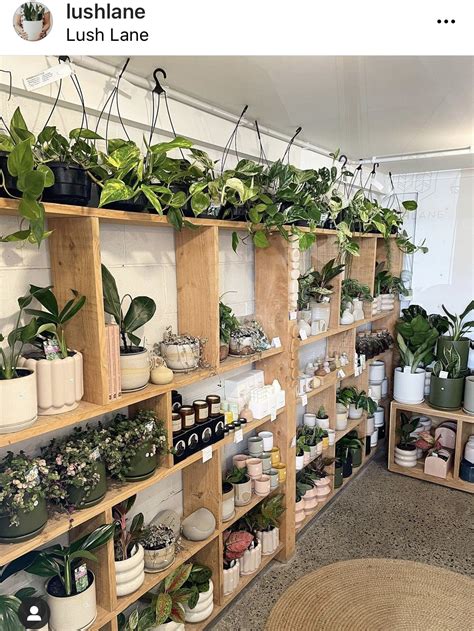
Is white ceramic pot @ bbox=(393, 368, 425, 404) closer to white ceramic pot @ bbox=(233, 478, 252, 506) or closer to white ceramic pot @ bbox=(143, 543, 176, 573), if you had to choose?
white ceramic pot @ bbox=(233, 478, 252, 506)

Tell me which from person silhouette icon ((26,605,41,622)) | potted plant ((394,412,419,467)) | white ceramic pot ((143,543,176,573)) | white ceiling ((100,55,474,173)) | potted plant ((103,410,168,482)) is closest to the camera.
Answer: white ceiling ((100,55,474,173))

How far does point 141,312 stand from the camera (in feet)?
4.88

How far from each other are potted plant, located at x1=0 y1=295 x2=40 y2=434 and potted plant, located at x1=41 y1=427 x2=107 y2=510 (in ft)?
0.61

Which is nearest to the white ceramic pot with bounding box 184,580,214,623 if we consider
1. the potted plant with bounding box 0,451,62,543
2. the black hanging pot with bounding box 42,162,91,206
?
the potted plant with bounding box 0,451,62,543

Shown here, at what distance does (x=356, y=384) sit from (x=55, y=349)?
2.31 m

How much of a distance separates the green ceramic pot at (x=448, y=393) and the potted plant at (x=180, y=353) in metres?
2.00

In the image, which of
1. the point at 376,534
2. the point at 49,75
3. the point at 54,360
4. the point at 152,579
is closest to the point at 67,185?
the point at 49,75

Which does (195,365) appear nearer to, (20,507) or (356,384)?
(20,507)

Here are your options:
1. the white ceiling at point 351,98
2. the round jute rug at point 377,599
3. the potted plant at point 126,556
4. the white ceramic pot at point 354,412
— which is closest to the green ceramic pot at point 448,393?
the white ceramic pot at point 354,412

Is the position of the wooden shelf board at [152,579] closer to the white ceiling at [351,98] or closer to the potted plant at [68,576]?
the potted plant at [68,576]

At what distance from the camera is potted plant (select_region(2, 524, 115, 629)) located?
1280 mm

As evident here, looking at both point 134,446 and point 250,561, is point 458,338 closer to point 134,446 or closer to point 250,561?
point 250,561

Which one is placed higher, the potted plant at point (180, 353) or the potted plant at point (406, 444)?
the potted plant at point (180, 353)
